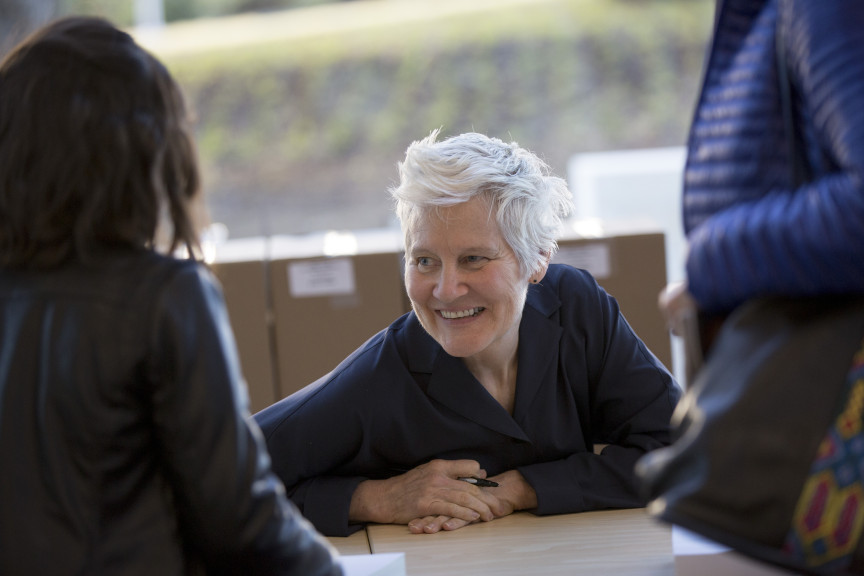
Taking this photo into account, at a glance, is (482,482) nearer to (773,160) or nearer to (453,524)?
(453,524)

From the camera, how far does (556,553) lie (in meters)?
1.63

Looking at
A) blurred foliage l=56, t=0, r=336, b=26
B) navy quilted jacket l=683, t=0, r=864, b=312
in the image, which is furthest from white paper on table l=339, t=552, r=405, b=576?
blurred foliage l=56, t=0, r=336, b=26

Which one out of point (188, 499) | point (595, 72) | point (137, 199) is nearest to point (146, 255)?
point (137, 199)

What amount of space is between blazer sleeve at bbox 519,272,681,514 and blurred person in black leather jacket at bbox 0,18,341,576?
2.95ft

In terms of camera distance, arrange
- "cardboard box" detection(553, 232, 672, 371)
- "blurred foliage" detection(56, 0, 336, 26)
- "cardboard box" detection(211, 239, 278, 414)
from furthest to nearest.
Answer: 1. "blurred foliage" detection(56, 0, 336, 26)
2. "cardboard box" detection(211, 239, 278, 414)
3. "cardboard box" detection(553, 232, 672, 371)

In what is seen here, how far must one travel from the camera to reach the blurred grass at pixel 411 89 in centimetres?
973

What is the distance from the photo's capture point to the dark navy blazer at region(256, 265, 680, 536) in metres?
1.87

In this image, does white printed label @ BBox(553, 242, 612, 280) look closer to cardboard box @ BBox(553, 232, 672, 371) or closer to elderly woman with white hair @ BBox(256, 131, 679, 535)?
cardboard box @ BBox(553, 232, 672, 371)

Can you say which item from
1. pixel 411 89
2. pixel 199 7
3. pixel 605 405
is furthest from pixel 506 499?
pixel 199 7

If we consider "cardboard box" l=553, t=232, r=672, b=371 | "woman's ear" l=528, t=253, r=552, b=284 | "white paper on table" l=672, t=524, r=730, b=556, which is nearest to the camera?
"white paper on table" l=672, t=524, r=730, b=556

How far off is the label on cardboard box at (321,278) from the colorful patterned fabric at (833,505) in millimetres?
1986

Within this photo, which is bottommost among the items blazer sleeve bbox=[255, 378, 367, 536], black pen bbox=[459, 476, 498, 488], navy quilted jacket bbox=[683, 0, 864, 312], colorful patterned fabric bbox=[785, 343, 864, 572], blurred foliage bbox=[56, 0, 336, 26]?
black pen bbox=[459, 476, 498, 488]

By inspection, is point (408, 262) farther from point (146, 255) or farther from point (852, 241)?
point (852, 241)

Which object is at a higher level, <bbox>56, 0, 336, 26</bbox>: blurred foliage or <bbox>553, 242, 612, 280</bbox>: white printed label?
<bbox>56, 0, 336, 26</bbox>: blurred foliage
